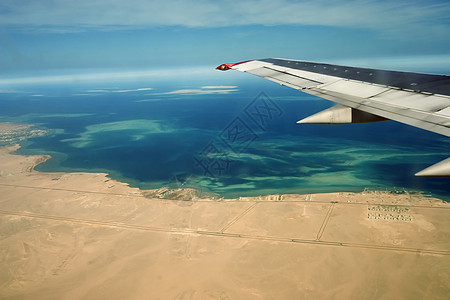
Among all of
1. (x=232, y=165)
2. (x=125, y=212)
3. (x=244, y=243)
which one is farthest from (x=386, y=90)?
(x=232, y=165)

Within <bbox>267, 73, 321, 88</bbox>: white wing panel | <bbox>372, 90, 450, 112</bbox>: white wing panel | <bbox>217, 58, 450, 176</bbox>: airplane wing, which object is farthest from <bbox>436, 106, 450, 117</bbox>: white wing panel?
<bbox>267, 73, 321, 88</bbox>: white wing panel

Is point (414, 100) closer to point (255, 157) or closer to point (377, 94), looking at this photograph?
point (377, 94)

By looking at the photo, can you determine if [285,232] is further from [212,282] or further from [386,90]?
[386,90]

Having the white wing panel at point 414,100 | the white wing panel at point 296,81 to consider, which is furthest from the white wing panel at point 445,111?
the white wing panel at point 296,81

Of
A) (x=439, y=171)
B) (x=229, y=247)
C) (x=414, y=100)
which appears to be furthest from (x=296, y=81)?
(x=229, y=247)

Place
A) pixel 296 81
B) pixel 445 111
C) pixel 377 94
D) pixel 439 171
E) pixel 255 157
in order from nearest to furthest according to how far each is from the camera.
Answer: pixel 439 171
pixel 445 111
pixel 377 94
pixel 296 81
pixel 255 157
